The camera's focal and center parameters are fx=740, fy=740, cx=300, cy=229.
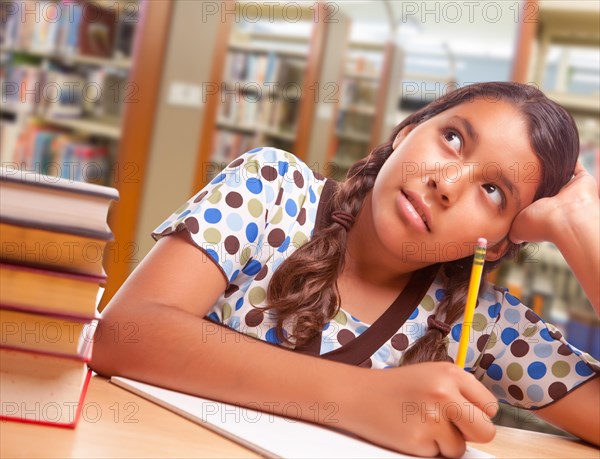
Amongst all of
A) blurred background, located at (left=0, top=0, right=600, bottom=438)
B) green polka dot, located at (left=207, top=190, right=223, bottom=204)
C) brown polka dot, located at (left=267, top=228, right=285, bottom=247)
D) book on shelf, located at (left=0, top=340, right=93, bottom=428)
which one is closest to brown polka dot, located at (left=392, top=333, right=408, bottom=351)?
brown polka dot, located at (left=267, top=228, right=285, bottom=247)

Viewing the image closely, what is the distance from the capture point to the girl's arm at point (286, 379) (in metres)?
0.78

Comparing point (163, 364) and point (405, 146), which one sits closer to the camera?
point (163, 364)

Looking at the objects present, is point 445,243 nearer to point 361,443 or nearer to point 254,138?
point 361,443

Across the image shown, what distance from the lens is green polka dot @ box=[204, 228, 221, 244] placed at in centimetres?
92

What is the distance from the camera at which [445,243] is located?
1016 millimetres

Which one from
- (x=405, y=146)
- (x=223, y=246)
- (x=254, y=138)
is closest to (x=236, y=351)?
(x=223, y=246)

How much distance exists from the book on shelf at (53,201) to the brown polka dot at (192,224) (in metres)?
0.29

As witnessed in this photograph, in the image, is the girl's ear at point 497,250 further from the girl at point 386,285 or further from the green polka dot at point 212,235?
the green polka dot at point 212,235

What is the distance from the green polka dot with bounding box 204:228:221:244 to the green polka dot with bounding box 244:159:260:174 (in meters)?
0.14

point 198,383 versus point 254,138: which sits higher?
point 254,138

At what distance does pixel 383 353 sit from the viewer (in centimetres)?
103

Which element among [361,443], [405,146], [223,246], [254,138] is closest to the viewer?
[361,443]

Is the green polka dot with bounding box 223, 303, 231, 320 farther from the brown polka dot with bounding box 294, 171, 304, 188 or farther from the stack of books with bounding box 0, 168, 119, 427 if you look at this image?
the stack of books with bounding box 0, 168, 119, 427

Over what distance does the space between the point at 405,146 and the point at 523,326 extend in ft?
1.12
